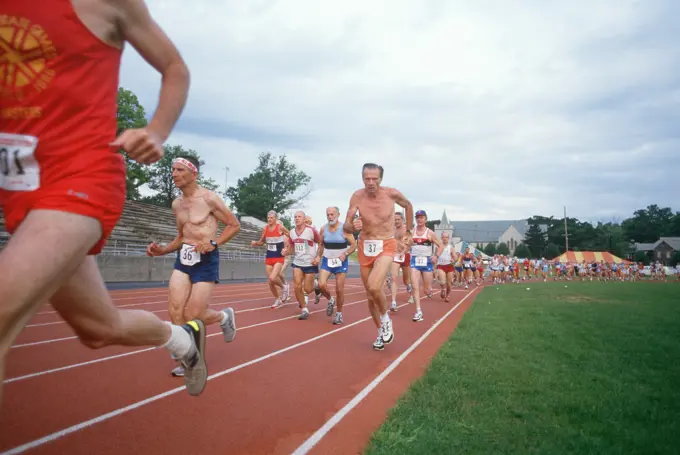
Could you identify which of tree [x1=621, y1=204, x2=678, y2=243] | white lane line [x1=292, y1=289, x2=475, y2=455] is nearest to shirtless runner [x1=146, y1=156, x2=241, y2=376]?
white lane line [x1=292, y1=289, x2=475, y2=455]

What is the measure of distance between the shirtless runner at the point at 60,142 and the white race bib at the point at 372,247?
15.3ft

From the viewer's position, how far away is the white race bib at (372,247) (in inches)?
255

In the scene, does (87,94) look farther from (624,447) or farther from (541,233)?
(541,233)

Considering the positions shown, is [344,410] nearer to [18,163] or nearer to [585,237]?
[18,163]

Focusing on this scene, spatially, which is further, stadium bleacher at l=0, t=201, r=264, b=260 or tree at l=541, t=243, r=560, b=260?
tree at l=541, t=243, r=560, b=260

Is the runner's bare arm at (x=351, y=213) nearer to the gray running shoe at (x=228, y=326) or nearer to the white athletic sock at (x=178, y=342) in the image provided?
the gray running shoe at (x=228, y=326)

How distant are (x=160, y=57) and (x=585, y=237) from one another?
383 feet

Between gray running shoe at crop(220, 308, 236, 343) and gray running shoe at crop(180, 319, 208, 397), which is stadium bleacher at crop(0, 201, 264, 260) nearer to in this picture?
gray running shoe at crop(220, 308, 236, 343)

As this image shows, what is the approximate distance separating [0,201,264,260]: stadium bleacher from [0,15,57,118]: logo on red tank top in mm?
15826

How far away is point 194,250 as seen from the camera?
525 centimetres

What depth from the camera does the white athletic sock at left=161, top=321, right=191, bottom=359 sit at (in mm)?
2852

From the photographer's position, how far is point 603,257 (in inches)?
2240

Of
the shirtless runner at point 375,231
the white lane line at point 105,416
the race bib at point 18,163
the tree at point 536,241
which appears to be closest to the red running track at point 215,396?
the white lane line at point 105,416

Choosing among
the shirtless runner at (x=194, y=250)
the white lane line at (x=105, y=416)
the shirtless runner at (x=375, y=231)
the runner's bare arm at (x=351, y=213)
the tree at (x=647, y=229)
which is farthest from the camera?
the tree at (x=647, y=229)
